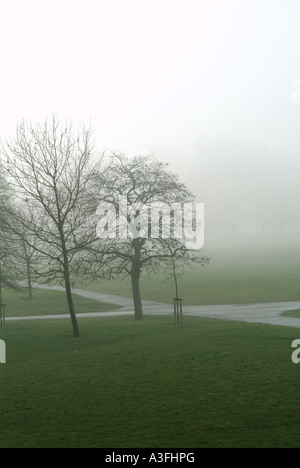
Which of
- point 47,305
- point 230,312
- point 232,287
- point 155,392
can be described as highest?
point 232,287

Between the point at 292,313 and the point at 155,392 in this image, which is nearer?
the point at 155,392

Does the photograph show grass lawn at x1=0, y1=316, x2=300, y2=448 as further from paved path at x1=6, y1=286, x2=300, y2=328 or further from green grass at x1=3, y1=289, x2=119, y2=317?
green grass at x1=3, y1=289, x2=119, y2=317

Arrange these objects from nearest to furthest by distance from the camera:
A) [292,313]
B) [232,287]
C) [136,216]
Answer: [136,216]
[292,313]
[232,287]

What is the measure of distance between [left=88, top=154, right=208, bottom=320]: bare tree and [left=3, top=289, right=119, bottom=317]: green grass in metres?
10.7

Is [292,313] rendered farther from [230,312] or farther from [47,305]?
[47,305]

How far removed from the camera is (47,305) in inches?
1670

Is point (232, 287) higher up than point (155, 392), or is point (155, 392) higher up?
point (232, 287)

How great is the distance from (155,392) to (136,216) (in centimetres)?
1778

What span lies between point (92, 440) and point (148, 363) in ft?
20.1

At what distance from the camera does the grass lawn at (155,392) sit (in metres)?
9.34

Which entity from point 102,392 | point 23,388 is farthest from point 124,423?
point 23,388

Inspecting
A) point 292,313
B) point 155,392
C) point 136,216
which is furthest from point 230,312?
point 155,392

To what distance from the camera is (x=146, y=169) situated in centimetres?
3025
